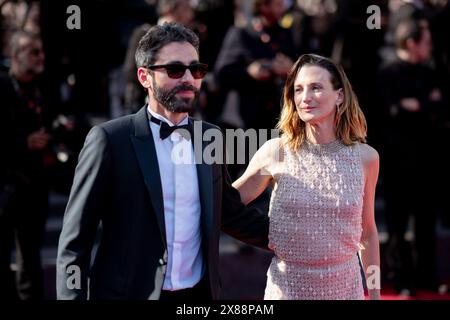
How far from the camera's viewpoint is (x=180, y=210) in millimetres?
3203

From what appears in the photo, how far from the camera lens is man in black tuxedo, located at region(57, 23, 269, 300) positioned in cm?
311

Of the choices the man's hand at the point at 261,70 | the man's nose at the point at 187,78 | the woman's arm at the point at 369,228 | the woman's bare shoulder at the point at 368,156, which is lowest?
the woman's arm at the point at 369,228

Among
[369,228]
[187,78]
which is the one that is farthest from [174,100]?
[369,228]

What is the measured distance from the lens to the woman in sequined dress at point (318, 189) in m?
3.62

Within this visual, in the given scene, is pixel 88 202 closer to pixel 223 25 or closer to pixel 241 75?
pixel 241 75

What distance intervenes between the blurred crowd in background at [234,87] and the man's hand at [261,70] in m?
0.01

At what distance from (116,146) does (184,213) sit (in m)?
0.35

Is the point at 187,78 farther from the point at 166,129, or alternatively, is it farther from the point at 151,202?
the point at 151,202

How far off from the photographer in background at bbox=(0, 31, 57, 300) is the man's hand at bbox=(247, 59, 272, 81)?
1692 millimetres

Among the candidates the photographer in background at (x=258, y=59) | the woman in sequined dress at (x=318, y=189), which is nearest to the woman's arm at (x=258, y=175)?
the woman in sequined dress at (x=318, y=189)

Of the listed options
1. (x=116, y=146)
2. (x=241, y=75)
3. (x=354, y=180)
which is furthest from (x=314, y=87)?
(x=241, y=75)

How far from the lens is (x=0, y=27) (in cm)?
709

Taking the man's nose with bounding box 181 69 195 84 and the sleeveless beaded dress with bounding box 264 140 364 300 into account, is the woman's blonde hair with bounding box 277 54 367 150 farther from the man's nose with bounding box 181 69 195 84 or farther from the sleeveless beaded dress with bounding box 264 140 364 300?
the man's nose with bounding box 181 69 195 84

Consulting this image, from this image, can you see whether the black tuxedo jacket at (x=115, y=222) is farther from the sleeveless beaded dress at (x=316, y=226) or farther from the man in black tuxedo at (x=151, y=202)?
the sleeveless beaded dress at (x=316, y=226)
